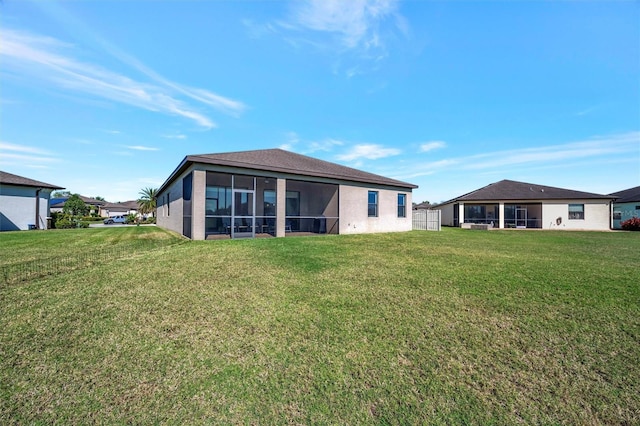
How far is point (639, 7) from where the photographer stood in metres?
7.98

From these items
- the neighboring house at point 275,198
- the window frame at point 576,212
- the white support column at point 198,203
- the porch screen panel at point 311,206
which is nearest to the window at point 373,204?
the neighboring house at point 275,198

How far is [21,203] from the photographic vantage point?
17750 mm

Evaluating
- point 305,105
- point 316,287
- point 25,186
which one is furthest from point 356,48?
point 25,186

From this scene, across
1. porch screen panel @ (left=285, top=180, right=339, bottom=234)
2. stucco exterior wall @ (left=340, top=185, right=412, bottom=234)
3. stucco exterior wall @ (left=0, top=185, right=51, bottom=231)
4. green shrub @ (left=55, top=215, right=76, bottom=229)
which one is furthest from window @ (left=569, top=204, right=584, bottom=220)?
green shrub @ (left=55, top=215, right=76, bottom=229)

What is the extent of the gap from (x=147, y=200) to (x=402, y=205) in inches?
1803

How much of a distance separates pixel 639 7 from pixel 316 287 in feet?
42.5

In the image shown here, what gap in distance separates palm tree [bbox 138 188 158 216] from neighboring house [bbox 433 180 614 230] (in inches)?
1811

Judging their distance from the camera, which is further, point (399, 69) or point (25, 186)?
point (25, 186)

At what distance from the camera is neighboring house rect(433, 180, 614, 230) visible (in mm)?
21312

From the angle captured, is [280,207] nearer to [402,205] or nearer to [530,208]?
[402,205]

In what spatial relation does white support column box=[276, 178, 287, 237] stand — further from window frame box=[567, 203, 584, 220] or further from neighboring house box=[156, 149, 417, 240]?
window frame box=[567, 203, 584, 220]

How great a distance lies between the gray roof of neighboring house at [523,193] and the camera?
848 inches

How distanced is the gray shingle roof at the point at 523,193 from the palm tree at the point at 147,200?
4657 centimetres

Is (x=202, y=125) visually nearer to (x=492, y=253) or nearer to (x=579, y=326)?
(x=492, y=253)
